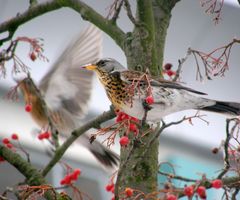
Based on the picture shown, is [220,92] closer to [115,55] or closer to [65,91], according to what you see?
[115,55]

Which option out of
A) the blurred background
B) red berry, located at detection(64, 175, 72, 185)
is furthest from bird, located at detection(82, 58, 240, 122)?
the blurred background

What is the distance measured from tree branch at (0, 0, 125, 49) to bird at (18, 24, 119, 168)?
1.27m

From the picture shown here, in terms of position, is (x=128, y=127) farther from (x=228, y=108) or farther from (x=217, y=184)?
(x=228, y=108)

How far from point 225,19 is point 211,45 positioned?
0.31 meters

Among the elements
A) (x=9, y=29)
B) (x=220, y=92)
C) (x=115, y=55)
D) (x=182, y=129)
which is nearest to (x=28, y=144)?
(x=115, y=55)

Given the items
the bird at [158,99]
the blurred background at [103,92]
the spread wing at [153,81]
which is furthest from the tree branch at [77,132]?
the blurred background at [103,92]

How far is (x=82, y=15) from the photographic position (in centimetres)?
236

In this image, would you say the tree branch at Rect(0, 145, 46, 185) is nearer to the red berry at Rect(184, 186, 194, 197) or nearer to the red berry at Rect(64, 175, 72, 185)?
the red berry at Rect(64, 175, 72, 185)

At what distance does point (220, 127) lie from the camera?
5949mm

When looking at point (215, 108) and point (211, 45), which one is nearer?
point (215, 108)

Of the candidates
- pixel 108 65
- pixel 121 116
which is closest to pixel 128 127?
pixel 121 116

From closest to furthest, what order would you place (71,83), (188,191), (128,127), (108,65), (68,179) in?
(188,191)
(128,127)
(68,179)
(108,65)
(71,83)

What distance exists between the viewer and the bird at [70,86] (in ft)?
12.4

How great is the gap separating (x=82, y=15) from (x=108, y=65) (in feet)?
1.00
